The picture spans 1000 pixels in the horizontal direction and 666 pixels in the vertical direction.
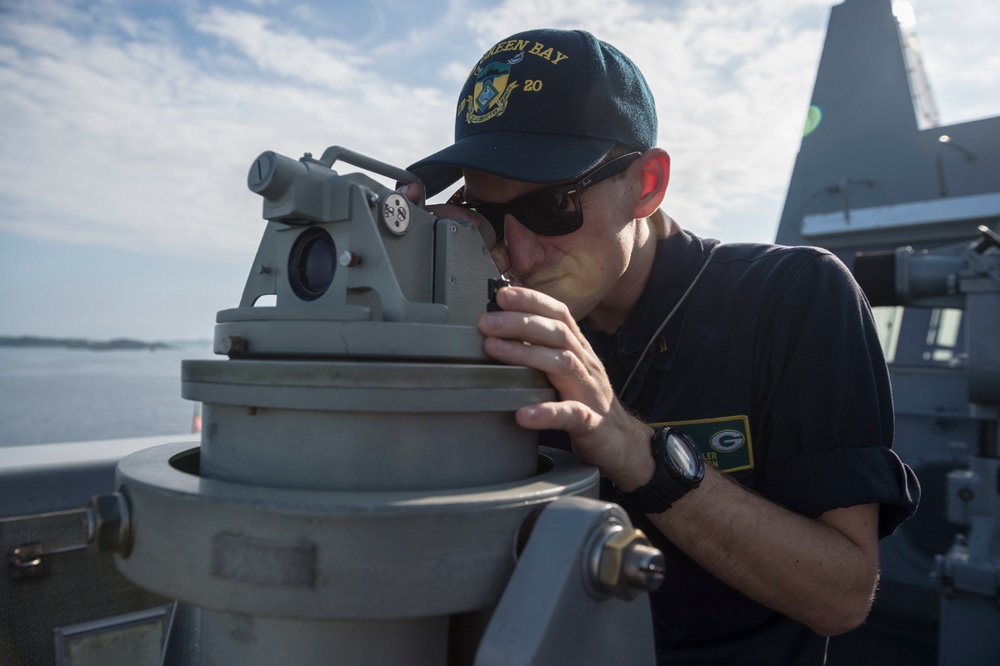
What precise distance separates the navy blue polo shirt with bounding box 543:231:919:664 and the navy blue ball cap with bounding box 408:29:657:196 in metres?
0.43

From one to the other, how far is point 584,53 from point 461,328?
0.85 m

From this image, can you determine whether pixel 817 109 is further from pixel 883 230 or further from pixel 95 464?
pixel 95 464

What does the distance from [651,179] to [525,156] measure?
436 mm

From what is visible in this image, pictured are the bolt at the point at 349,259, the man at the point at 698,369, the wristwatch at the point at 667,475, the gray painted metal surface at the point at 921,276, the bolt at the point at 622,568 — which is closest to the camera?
the bolt at the point at 622,568

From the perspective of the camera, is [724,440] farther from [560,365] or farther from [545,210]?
[560,365]

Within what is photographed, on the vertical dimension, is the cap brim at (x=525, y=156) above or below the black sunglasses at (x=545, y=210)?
above

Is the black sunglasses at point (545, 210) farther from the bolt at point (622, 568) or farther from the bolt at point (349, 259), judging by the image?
the bolt at point (622, 568)

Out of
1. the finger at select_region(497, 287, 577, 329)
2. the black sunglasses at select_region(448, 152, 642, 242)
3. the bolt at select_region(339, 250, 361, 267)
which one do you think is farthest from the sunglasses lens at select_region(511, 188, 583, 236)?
the bolt at select_region(339, 250, 361, 267)

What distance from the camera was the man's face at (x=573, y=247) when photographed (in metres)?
1.39

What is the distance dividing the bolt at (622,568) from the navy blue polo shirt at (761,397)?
664 mm

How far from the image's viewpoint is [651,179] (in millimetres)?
1626

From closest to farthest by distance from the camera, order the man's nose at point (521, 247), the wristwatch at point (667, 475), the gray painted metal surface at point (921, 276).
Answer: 1. the wristwatch at point (667, 475)
2. the man's nose at point (521, 247)
3. the gray painted metal surface at point (921, 276)

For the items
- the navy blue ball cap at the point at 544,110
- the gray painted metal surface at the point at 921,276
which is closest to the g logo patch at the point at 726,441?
the navy blue ball cap at the point at 544,110

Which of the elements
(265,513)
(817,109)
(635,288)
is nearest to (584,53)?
(635,288)
